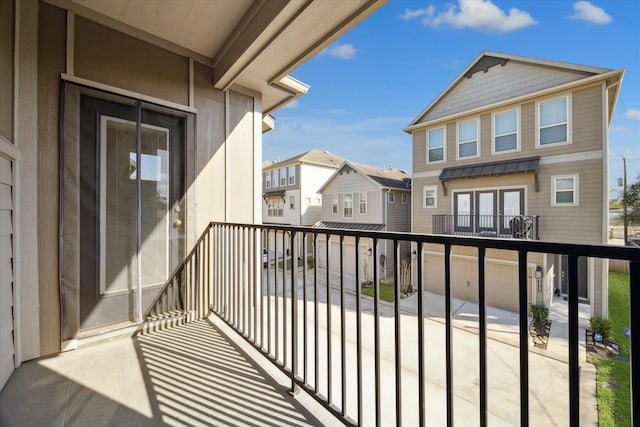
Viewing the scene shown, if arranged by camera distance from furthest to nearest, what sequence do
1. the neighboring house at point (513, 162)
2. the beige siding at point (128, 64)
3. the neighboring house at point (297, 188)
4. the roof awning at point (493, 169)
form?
the neighboring house at point (297, 188), the roof awning at point (493, 169), the neighboring house at point (513, 162), the beige siding at point (128, 64)

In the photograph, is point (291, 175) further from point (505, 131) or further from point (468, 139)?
point (505, 131)

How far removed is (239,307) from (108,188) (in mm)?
1473

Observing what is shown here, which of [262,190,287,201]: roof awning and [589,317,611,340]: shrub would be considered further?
[262,190,287,201]: roof awning

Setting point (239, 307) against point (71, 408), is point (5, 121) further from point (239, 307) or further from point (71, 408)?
point (239, 307)

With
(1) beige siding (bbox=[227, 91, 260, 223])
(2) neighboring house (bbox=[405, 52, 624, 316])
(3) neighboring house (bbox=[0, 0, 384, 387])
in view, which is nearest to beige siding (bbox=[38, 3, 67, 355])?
(3) neighboring house (bbox=[0, 0, 384, 387])

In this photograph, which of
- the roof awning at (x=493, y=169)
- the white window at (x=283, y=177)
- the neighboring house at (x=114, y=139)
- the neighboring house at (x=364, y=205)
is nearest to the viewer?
the neighboring house at (x=114, y=139)

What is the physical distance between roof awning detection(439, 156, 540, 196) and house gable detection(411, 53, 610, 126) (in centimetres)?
177

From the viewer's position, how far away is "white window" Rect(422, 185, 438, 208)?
9.15 m

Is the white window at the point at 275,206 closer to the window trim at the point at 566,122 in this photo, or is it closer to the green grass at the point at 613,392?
the window trim at the point at 566,122

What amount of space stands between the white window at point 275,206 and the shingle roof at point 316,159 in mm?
2027

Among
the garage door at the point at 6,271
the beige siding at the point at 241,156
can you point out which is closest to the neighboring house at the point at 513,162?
the beige siding at the point at 241,156

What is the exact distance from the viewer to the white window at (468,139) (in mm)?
8332

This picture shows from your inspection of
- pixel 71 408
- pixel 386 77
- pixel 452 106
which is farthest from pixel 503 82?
pixel 71 408

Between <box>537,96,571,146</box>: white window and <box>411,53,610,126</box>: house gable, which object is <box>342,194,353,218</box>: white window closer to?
<box>411,53,610,126</box>: house gable
